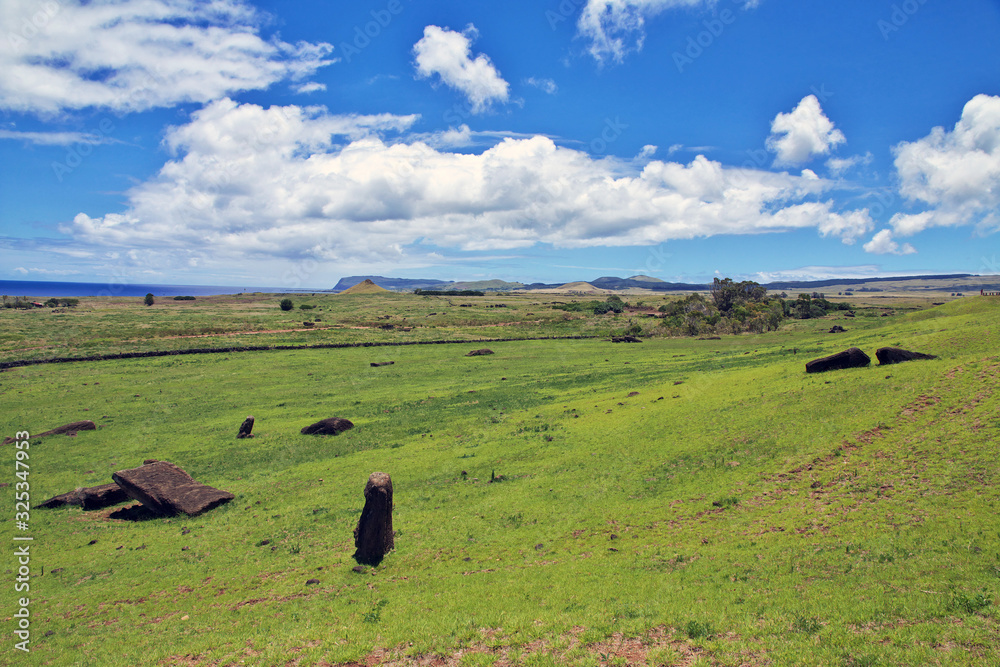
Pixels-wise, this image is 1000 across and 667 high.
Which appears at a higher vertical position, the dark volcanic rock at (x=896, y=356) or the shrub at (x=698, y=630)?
the dark volcanic rock at (x=896, y=356)

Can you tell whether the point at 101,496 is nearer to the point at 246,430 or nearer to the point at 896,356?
the point at 246,430

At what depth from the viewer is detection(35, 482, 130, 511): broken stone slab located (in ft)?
70.8

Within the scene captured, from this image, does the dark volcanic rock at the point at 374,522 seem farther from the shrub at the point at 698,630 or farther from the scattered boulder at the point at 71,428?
the scattered boulder at the point at 71,428

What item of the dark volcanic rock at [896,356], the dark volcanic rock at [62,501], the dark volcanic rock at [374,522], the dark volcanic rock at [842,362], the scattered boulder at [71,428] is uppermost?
the dark volcanic rock at [896,356]

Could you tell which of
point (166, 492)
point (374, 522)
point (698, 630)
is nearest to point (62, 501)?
point (166, 492)

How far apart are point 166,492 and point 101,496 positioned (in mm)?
3443

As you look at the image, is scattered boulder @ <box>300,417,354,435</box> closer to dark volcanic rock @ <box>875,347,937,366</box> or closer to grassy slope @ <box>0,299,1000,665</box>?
grassy slope @ <box>0,299,1000,665</box>

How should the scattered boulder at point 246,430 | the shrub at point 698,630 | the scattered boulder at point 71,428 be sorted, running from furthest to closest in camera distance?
the scattered boulder at point 71,428 < the scattered boulder at point 246,430 < the shrub at point 698,630

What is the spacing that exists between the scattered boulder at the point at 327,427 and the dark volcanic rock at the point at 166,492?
32.5 ft

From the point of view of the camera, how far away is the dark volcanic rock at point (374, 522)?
1542 centimetres

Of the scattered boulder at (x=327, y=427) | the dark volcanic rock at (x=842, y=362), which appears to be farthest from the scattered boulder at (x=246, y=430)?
the dark volcanic rock at (x=842, y=362)

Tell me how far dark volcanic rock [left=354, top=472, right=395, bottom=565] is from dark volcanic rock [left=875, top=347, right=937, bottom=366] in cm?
2698

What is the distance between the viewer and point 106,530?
19.5 m

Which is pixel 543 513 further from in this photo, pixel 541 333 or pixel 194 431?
pixel 541 333
